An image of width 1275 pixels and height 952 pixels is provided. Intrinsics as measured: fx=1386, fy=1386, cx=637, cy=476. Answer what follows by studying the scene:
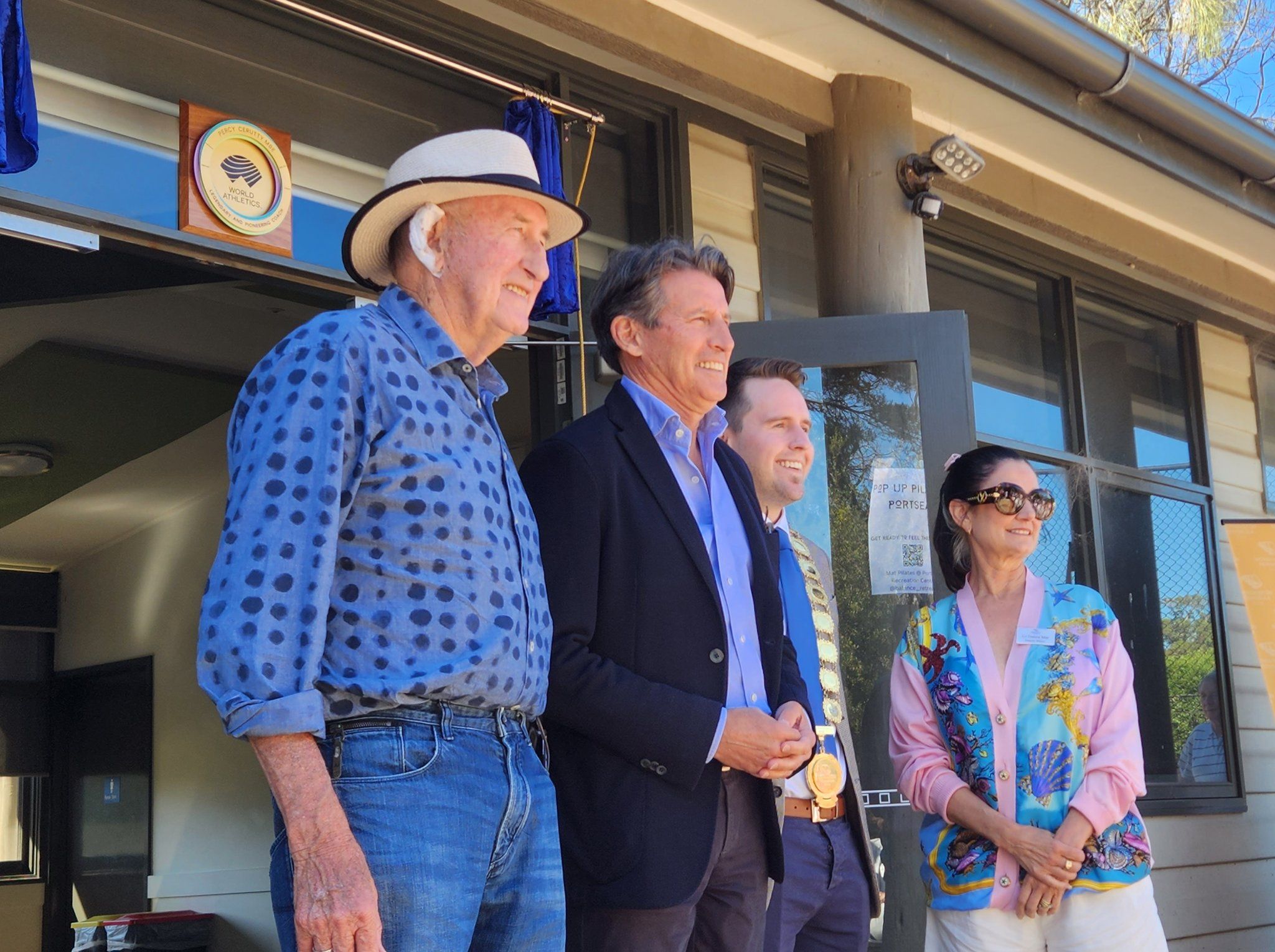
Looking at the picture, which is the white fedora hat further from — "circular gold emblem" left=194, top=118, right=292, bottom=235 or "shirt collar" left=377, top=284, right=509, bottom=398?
"circular gold emblem" left=194, top=118, right=292, bottom=235

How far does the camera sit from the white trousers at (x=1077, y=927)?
9.29ft

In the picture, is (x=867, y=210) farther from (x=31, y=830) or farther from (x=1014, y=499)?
(x=31, y=830)

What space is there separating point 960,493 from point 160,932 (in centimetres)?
580

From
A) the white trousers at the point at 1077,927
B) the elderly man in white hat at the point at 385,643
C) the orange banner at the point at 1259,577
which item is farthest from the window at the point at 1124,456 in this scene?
the elderly man in white hat at the point at 385,643

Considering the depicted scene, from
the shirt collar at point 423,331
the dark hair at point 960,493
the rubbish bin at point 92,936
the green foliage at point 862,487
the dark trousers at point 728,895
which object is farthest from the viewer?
the rubbish bin at point 92,936

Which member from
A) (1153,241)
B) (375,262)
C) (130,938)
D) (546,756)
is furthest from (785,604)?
(130,938)

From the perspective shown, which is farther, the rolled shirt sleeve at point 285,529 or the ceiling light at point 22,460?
the ceiling light at point 22,460

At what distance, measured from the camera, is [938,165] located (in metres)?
4.27

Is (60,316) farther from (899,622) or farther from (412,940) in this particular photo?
(412,940)

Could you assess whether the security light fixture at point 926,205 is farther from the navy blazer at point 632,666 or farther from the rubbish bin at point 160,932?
the rubbish bin at point 160,932

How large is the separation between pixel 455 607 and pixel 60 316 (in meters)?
4.33

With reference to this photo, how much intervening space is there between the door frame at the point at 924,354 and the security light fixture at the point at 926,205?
350mm

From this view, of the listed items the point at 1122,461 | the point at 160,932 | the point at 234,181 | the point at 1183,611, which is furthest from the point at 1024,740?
the point at 160,932

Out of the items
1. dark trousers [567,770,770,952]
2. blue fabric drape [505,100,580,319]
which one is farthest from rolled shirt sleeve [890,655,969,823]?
blue fabric drape [505,100,580,319]
